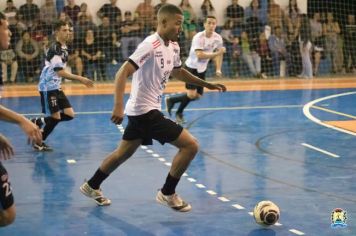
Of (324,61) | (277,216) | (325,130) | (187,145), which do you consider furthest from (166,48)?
(324,61)

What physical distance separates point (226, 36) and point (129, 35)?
118 inches

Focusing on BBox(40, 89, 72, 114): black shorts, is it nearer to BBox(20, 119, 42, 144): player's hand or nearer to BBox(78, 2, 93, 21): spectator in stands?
BBox(20, 119, 42, 144): player's hand

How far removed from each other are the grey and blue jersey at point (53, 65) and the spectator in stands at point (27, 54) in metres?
9.02

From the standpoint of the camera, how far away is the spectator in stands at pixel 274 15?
22.0m

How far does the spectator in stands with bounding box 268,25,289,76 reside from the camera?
856 inches

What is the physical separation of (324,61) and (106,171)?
16.2m

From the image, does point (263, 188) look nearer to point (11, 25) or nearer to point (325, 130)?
point (325, 130)

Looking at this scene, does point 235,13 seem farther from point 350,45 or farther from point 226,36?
point 350,45

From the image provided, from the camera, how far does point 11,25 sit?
20.0 meters

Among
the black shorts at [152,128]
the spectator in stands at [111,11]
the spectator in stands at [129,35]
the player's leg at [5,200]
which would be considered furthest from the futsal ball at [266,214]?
the spectator in stands at [111,11]

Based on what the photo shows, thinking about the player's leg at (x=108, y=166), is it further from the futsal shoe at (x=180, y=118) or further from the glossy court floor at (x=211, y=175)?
the futsal shoe at (x=180, y=118)

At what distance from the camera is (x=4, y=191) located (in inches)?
218

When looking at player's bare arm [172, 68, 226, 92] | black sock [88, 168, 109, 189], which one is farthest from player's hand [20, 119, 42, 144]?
player's bare arm [172, 68, 226, 92]

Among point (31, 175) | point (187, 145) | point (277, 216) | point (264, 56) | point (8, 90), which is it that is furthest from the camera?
point (264, 56)
